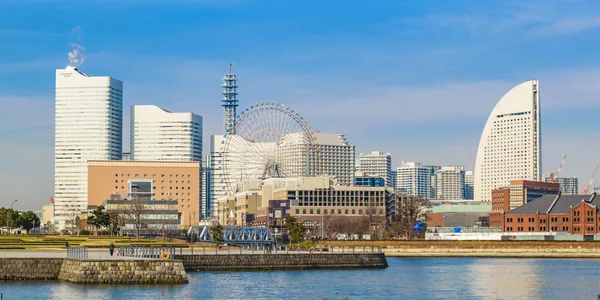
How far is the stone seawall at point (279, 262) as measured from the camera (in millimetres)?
121250

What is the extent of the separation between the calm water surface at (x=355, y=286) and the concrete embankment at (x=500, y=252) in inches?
2249

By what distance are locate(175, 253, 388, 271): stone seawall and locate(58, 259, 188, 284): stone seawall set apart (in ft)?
79.0

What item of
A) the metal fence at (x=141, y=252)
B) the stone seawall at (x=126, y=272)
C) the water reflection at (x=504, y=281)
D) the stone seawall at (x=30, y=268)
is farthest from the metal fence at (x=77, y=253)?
the water reflection at (x=504, y=281)

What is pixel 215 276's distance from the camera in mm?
112750

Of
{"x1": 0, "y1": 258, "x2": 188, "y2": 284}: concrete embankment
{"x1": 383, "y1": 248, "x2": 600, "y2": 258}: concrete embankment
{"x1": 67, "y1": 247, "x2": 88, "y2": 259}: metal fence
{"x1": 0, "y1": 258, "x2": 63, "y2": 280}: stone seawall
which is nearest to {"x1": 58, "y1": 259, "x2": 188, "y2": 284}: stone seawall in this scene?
{"x1": 0, "y1": 258, "x2": 188, "y2": 284}: concrete embankment

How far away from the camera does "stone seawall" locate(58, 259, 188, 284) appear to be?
93.4 metres

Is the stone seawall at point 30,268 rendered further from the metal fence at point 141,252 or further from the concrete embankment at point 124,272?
the metal fence at point 141,252

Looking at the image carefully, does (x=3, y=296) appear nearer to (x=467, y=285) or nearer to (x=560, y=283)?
(x=467, y=285)

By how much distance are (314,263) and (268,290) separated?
3058 centimetres

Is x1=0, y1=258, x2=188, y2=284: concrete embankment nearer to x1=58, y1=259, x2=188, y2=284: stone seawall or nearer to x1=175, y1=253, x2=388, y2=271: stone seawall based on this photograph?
x1=58, y1=259, x2=188, y2=284: stone seawall

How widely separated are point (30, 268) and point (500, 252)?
11258 cm

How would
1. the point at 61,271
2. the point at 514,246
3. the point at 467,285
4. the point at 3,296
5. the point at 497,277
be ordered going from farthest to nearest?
the point at 514,246 → the point at 497,277 → the point at 467,285 → the point at 61,271 → the point at 3,296

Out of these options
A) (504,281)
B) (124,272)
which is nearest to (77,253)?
(124,272)

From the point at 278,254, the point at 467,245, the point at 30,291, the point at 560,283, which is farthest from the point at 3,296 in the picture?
the point at 467,245
